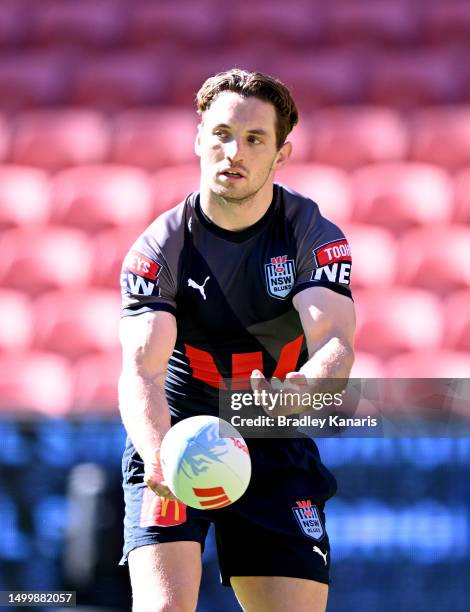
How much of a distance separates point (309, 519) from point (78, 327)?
3.90 m

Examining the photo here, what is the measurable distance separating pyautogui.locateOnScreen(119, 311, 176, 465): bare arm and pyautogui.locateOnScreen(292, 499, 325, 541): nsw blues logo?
1.94 ft

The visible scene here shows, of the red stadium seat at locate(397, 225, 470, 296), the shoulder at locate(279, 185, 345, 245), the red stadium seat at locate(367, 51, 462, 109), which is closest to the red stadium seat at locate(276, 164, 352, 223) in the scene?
the red stadium seat at locate(397, 225, 470, 296)

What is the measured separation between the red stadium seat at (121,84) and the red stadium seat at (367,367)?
119 inches

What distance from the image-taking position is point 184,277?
393 cm

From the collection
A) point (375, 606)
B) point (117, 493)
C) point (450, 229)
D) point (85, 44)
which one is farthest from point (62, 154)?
point (375, 606)

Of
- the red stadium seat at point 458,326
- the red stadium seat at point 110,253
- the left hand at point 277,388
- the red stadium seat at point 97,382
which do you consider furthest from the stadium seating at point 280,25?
the left hand at point 277,388

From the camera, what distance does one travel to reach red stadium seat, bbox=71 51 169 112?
9164 mm

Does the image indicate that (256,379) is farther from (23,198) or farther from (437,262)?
(23,198)

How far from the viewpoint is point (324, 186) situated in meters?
8.20

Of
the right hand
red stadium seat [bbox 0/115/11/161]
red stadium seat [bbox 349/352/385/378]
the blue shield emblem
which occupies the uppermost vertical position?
red stadium seat [bbox 0/115/11/161]

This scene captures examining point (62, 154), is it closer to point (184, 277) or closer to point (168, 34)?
point (168, 34)

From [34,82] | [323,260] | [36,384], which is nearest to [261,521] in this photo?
[323,260]

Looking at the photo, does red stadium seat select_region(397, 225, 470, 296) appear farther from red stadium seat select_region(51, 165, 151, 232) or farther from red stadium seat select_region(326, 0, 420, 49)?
red stadium seat select_region(326, 0, 420, 49)

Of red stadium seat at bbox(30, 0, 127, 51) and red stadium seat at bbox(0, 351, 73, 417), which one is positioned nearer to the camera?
red stadium seat at bbox(0, 351, 73, 417)
